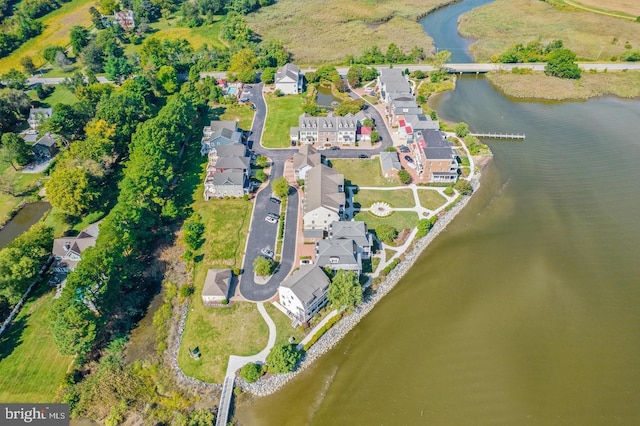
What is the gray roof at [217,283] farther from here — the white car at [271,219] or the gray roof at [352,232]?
the gray roof at [352,232]

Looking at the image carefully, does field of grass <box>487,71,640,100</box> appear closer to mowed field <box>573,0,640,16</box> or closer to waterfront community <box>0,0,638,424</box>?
waterfront community <box>0,0,638,424</box>

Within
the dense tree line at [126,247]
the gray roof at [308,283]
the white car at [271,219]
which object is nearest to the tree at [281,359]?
the gray roof at [308,283]

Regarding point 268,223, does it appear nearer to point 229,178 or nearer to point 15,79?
point 229,178

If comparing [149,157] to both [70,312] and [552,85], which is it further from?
[552,85]

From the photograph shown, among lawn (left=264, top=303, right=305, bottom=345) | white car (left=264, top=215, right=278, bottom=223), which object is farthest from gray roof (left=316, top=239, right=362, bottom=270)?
white car (left=264, top=215, right=278, bottom=223)

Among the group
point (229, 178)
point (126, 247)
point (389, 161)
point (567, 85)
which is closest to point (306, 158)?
point (229, 178)

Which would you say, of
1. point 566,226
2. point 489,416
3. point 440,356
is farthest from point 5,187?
point 566,226
